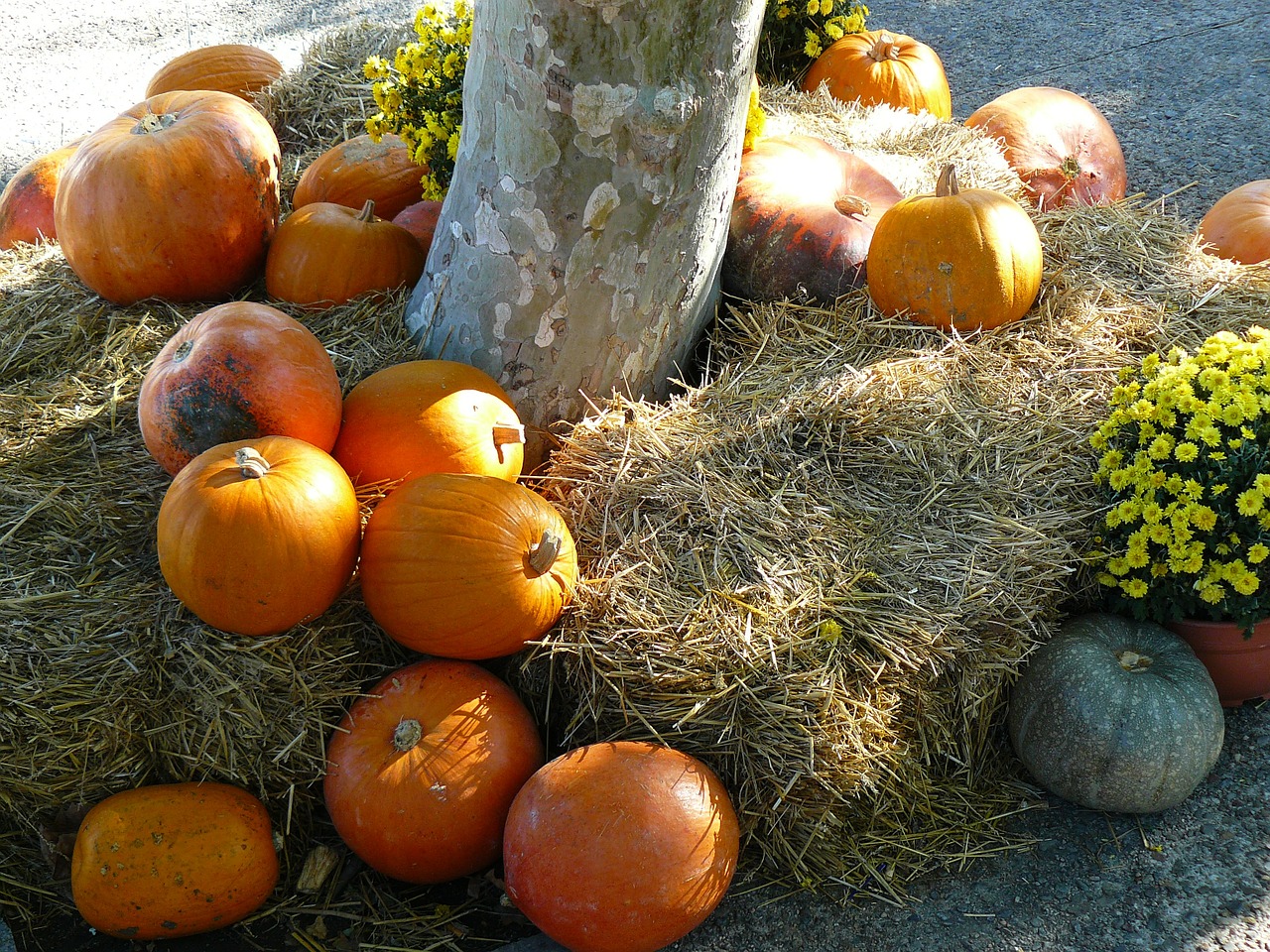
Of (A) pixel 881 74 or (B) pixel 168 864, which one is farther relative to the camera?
(A) pixel 881 74

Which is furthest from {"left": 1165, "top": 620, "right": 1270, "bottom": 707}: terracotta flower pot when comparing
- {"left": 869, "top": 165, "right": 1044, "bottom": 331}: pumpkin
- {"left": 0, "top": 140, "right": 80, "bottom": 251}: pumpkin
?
{"left": 0, "top": 140, "right": 80, "bottom": 251}: pumpkin

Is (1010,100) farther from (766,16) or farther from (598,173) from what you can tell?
(598,173)

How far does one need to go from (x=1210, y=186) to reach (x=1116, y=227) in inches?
66.2

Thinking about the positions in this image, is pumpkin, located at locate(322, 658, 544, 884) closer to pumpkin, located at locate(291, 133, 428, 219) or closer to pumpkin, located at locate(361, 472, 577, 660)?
pumpkin, located at locate(361, 472, 577, 660)

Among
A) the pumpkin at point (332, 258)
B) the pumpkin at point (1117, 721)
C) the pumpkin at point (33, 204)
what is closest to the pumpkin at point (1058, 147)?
the pumpkin at point (1117, 721)

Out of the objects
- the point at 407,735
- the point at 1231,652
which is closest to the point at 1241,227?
the point at 1231,652

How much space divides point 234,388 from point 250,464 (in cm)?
37

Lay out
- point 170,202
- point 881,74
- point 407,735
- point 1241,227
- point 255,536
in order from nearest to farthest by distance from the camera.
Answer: point 255,536 → point 407,735 → point 170,202 → point 1241,227 → point 881,74

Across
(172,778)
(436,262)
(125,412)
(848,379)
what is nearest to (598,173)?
(436,262)

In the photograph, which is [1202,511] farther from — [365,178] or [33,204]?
[33,204]

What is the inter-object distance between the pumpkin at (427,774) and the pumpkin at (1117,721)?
1.42 meters

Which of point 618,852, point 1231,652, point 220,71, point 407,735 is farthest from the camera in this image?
point 220,71

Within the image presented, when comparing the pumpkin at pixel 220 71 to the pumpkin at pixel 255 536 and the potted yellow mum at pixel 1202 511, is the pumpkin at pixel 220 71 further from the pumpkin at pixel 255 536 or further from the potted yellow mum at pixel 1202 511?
the potted yellow mum at pixel 1202 511

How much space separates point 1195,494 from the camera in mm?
2928
